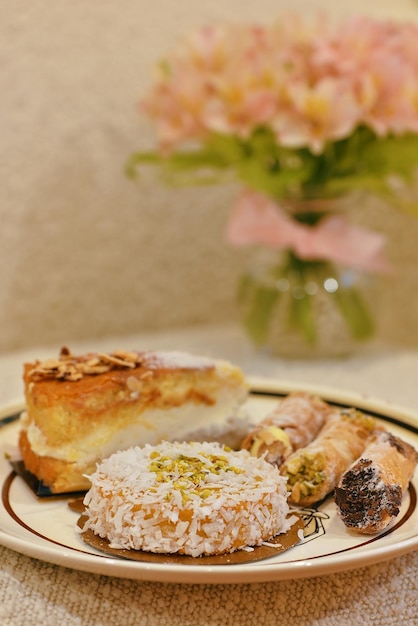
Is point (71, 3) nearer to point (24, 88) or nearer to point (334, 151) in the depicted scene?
point (24, 88)

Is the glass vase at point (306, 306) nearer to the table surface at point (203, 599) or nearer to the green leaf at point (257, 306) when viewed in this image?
the green leaf at point (257, 306)

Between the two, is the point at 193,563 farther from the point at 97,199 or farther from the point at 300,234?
the point at 97,199

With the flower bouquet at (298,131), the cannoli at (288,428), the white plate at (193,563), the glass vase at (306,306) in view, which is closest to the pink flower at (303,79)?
the flower bouquet at (298,131)

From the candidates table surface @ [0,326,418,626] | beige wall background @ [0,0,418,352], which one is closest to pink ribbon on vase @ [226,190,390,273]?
beige wall background @ [0,0,418,352]

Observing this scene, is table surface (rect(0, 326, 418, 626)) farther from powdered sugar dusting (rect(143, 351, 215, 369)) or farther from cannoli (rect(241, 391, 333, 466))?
powdered sugar dusting (rect(143, 351, 215, 369))

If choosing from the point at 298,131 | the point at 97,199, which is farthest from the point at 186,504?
the point at 97,199

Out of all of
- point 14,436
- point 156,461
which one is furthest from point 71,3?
point 156,461
